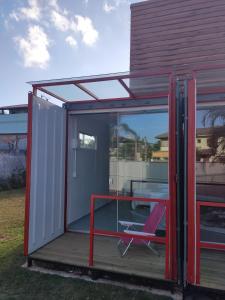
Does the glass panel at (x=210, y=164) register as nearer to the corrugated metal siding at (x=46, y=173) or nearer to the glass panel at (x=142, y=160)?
the glass panel at (x=142, y=160)

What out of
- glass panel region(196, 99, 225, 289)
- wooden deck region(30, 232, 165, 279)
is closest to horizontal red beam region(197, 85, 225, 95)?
glass panel region(196, 99, 225, 289)

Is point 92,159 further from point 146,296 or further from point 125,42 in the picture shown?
point 146,296

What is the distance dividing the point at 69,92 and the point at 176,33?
3.22 metres

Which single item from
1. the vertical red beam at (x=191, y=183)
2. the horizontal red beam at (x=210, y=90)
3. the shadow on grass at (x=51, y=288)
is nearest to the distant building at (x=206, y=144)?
the horizontal red beam at (x=210, y=90)

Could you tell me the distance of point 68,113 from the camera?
528 cm

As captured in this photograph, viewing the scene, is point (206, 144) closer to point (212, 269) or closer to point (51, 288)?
point (212, 269)

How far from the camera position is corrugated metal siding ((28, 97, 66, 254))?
162 inches

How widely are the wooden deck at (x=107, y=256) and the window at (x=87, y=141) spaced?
217 centimetres

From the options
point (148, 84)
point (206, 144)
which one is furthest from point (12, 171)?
point (206, 144)

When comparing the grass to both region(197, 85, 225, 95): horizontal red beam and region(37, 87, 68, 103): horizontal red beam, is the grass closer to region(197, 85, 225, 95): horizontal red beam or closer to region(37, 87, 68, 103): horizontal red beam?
region(37, 87, 68, 103): horizontal red beam

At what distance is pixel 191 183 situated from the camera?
3113 mm

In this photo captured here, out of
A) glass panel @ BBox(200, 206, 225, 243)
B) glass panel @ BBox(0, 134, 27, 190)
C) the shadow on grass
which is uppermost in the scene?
glass panel @ BBox(0, 134, 27, 190)

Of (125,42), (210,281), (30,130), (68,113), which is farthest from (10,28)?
(210,281)

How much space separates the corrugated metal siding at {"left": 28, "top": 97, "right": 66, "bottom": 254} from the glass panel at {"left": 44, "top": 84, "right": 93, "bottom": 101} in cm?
23
